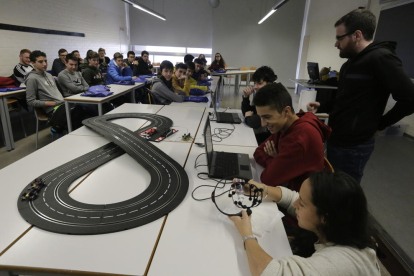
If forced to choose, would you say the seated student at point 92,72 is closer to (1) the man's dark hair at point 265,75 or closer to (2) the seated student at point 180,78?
(2) the seated student at point 180,78

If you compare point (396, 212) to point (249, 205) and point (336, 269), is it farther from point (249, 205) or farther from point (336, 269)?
point (336, 269)

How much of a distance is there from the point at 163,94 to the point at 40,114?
70.3 inches

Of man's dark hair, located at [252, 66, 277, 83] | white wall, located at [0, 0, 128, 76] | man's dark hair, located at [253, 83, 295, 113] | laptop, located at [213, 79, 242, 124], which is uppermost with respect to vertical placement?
white wall, located at [0, 0, 128, 76]

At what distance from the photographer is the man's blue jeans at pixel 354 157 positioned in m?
1.67

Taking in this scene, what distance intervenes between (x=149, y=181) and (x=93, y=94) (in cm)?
263

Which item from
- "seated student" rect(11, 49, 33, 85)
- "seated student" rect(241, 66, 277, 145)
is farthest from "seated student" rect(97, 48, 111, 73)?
"seated student" rect(241, 66, 277, 145)

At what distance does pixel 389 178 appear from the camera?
9.61 feet

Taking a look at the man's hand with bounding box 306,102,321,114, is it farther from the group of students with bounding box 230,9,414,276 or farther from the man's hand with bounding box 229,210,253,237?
the man's hand with bounding box 229,210,253,237

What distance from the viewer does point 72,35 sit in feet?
22.5

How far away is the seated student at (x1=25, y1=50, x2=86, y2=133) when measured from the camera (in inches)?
132

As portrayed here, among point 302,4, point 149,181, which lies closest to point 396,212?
point 149,181

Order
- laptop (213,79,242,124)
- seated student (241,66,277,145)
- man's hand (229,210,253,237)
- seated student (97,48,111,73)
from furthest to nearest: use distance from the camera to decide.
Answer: seated student (97,48,111,73) → laptop (213,79,242,124) → seated student (241,66,277,145) → man's hand (229,210,253,237)

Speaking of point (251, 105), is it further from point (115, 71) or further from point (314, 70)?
point (115, 71)

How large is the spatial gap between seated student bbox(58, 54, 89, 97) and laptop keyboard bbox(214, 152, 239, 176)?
11.1ft
